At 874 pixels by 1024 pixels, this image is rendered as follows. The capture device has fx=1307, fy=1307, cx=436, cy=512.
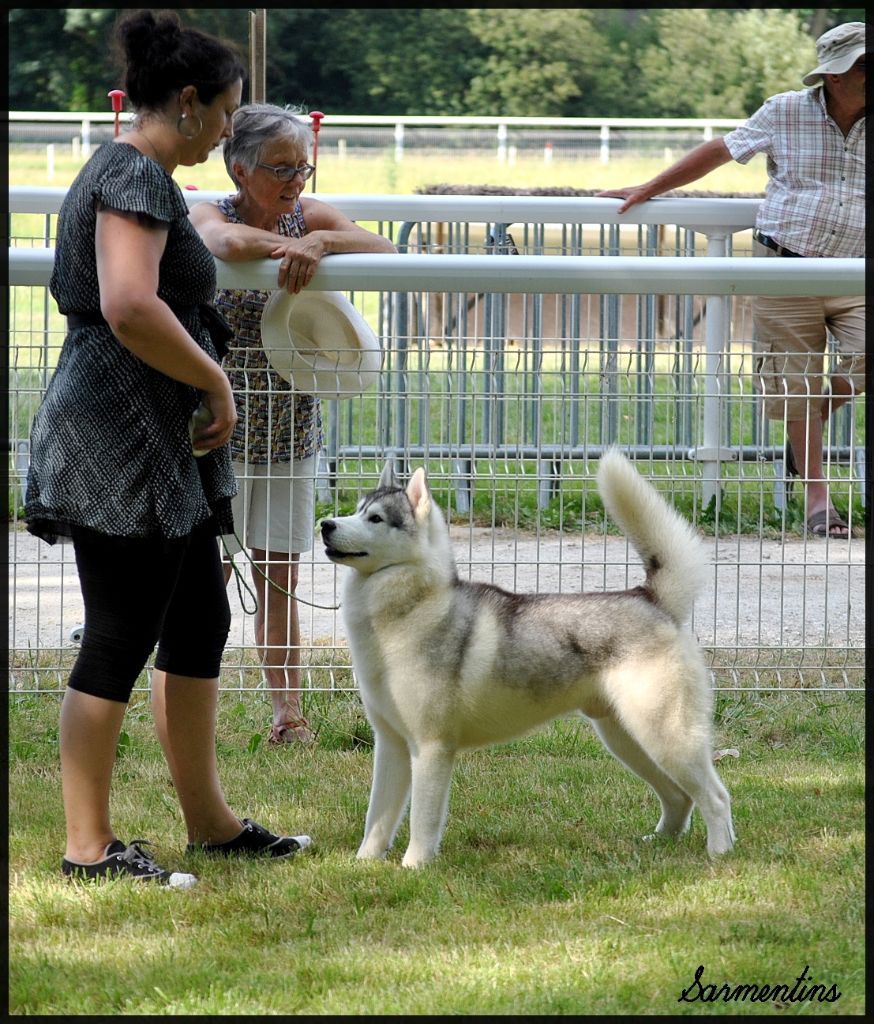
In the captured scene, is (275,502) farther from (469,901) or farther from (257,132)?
(469,901)

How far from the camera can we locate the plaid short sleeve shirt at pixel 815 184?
19.1ft

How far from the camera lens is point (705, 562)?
3.67 meters

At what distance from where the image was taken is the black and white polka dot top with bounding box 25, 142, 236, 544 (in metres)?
3.07

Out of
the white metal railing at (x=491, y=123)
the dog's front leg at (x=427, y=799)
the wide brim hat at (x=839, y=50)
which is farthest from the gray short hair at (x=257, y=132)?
the white metal railing at (x=491, y=123)

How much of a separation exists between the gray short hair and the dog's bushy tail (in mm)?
1466

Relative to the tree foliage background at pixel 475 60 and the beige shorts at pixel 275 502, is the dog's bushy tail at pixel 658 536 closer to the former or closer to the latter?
the beige shorts at pixel 275 502

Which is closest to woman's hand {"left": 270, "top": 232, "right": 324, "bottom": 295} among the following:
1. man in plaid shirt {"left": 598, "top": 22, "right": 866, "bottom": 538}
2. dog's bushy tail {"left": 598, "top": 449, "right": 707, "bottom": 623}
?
dog's bushy tail {"left": 598, "top": 449, "right": 707, "bottom": 623}

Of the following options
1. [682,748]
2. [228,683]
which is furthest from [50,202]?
[682,748]

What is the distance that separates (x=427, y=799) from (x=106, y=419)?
129 cm

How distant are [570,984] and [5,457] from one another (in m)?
2.80

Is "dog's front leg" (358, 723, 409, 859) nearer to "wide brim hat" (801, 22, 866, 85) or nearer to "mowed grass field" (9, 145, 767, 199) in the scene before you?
"wide brim hat" (801, 22, 866, 85)

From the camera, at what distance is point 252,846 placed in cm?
354

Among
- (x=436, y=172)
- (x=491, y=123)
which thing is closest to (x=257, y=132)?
(x=436, y=172)

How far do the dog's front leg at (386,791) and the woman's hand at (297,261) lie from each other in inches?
Result: 53.8
